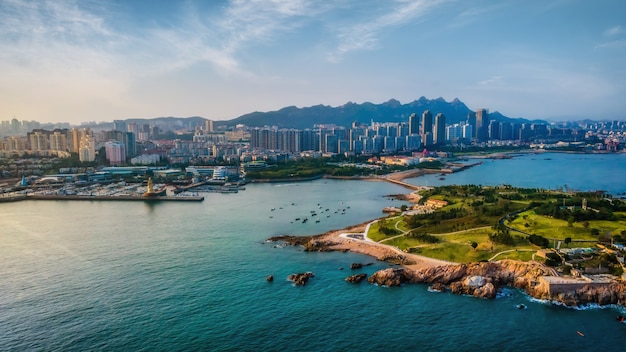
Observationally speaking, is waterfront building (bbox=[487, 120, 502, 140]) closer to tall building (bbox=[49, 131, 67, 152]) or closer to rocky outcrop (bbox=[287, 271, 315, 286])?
tall building (bbox=[49, 131, 67, 152])

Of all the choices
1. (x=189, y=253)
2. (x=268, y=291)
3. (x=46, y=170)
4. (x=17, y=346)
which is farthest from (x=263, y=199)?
(x=46, y=170)

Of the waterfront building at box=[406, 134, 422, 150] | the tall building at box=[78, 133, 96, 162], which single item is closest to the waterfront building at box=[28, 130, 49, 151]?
the tall building at box=[78, 133, 96, 162]

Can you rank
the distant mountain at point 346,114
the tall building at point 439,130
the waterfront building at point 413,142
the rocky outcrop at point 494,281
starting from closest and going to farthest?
1. the rocky outcrop at point 494,281
2. the waterfront building at point 413,142
3. the tall building at point 439,130
4. the distant mountain at point 346,114

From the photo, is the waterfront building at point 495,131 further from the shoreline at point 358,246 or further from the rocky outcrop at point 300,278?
the rocky outcrop at point 300,278

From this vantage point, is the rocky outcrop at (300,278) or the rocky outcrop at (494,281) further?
the rocky outcrop at (300,278)

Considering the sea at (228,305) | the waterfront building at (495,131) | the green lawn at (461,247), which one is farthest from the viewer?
the waterfront building at (495,131)

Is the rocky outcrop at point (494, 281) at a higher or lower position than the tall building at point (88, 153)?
lower

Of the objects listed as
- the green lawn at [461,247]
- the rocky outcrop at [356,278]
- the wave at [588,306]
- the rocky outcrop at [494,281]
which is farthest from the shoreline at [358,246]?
the wave at [588,306]
